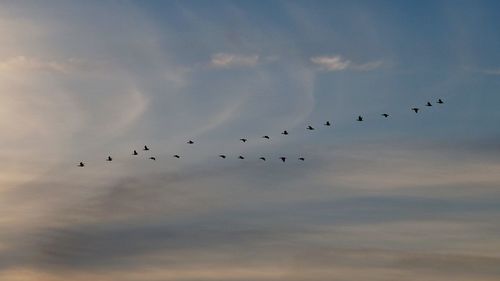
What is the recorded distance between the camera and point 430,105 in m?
197

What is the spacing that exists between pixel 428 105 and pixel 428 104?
1194 mm

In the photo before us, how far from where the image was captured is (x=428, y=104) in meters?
199

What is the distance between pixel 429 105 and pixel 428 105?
0.52 meters

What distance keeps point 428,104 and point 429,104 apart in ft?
1.71

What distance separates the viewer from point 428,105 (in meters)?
198

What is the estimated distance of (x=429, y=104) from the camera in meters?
198

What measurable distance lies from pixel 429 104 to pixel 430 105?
117cm

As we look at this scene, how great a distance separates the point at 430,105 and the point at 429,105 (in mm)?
254

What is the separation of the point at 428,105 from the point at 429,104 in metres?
0.79

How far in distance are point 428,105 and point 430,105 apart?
0.64m

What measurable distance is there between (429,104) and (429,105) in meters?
1.19

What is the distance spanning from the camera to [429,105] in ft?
647
